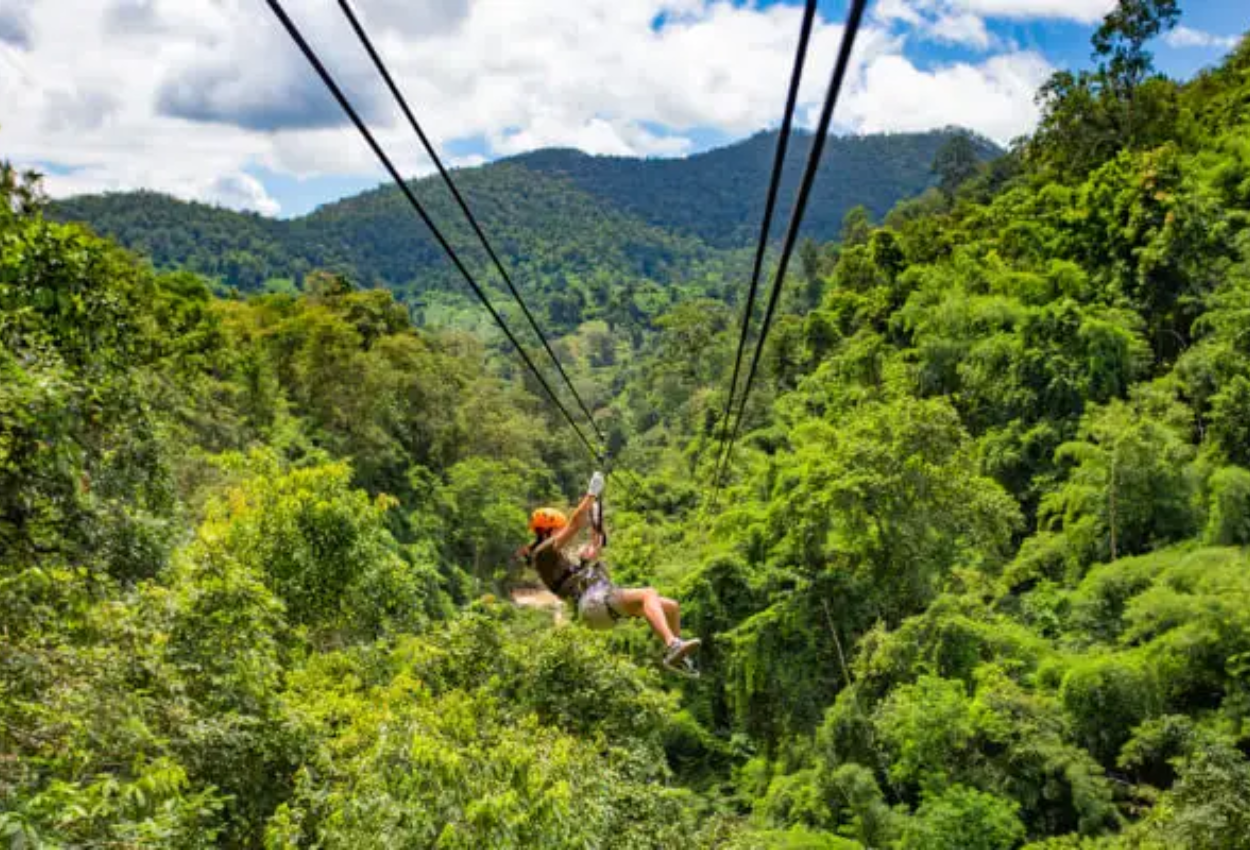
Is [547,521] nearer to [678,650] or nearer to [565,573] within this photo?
[565,573]

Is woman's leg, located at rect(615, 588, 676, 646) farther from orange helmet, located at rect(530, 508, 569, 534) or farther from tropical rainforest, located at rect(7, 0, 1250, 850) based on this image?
tropical rainforest, located at rect(7, 0, 1250, 850)

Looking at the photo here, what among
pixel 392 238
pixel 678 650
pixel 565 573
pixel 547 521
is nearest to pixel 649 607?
pixel 678 650

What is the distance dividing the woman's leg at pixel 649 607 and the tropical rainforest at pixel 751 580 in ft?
5.55

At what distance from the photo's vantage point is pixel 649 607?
5.75 m

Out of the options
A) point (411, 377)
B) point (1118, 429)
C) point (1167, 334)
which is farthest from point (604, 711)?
point (411, 377)

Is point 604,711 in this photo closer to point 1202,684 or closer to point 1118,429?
point 1202,684

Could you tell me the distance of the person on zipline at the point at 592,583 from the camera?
5.66 metres

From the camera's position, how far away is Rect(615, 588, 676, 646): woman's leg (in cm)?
563

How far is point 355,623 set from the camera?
1323cm

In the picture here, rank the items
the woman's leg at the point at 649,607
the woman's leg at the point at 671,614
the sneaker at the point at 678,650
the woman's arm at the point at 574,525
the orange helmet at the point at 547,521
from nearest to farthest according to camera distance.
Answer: the sneaker at the point at 678,650
the woman's leg at the point at 649,607
the woman's arm at the point at 574,525
the woman's leg at the point at 671,614
the orange helmet at the point at 547,521

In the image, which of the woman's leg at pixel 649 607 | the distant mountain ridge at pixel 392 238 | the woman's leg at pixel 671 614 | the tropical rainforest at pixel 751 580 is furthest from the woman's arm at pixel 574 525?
the distant mountain ridge at pixel 392 238

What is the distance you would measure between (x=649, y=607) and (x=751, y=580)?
10.4 metres

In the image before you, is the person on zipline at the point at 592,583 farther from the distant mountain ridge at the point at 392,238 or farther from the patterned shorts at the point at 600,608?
the distant mountain ridge at the point at 392,238

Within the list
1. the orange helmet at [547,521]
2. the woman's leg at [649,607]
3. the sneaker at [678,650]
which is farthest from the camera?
the orange helmet at [547,521]
